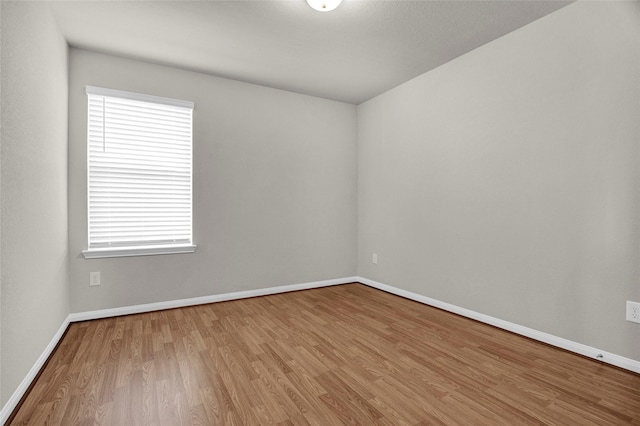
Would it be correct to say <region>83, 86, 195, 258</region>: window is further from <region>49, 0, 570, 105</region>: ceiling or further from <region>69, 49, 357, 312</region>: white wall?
<region>49, 0, 570, 105</region>: ceiling

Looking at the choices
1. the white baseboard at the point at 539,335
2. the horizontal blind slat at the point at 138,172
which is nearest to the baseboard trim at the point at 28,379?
the horizontal blind slat at the point at 138,172

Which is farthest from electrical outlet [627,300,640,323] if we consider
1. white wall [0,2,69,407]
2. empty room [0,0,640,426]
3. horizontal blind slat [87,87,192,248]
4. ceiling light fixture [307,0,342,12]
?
horizontal blind slat [87,87,192,248]

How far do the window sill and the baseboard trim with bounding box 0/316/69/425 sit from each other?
0.68 meters

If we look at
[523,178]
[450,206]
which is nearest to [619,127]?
[523,178]

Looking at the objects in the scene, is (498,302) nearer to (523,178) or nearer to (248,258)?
(523,178)

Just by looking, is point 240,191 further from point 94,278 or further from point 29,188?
point 29,188

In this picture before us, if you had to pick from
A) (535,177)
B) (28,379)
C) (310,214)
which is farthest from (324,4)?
(28,379)

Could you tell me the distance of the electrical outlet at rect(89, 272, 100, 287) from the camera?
2.95m

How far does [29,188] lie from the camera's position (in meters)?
1.90

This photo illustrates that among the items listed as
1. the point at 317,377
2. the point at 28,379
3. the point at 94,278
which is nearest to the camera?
the point at 28,379

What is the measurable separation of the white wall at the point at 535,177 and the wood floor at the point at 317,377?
1.39ft

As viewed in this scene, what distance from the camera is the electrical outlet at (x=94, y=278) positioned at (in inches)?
116

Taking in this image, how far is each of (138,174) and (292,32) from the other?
6.79 ft

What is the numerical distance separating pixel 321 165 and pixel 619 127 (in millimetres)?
2971
